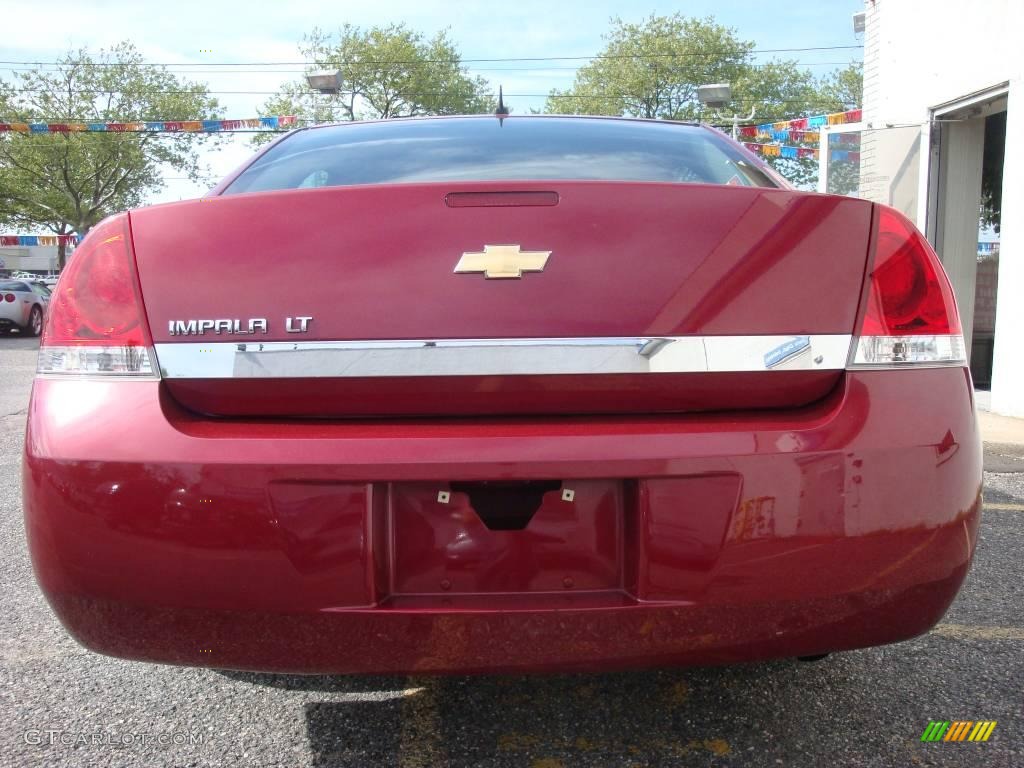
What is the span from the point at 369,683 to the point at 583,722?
59 centimetres

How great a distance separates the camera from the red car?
4.59ft

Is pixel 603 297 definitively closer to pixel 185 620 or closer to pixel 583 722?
pixel 185 620

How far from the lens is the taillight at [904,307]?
4.99ft

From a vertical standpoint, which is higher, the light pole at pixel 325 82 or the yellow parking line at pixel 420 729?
the light pole at pixel 325 82

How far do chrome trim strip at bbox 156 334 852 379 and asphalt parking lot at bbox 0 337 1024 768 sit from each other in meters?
0.86

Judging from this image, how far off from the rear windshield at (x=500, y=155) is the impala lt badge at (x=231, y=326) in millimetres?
679

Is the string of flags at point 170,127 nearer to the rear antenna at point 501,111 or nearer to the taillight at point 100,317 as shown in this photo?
the rear antenna at point 501,111

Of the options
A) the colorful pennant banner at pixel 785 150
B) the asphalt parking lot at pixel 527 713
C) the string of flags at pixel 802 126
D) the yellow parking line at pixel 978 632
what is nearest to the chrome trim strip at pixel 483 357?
the asphalt parking lot at pixel 527 713

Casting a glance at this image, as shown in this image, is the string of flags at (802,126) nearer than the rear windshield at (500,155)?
No

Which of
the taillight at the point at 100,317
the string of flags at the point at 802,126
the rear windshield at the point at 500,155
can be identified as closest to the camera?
the taillight at the point at 100,317

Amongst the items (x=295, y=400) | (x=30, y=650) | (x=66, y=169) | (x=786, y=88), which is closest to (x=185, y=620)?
(x=295, y=400)

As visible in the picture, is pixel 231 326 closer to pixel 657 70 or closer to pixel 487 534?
pixel 487 534

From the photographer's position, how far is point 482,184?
152 centimetres

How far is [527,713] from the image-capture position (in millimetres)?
1998
